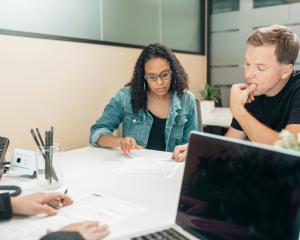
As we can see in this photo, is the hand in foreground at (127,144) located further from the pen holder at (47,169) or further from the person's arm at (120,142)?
the pen holder at (47,169)

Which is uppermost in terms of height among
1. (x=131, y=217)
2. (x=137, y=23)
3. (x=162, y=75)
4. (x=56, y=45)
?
(x=137, y=23)

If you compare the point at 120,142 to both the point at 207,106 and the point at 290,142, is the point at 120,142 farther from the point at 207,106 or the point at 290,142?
the point at 207,106

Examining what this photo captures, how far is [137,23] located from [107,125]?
1582 mm

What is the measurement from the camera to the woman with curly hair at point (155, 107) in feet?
6.61

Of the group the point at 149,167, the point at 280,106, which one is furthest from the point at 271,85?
the point at 149,167

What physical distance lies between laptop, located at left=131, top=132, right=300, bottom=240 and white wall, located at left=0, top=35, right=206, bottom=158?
1755mm

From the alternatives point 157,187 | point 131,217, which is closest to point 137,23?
point 157,187

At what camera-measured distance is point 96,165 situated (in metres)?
1.53

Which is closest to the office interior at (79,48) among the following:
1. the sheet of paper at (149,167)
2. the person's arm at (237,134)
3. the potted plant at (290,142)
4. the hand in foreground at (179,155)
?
the sheet of paper at (149,167)

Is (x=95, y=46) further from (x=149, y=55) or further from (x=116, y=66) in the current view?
(x=149, y=55)

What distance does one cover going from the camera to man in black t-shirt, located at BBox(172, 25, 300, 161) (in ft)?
4.78

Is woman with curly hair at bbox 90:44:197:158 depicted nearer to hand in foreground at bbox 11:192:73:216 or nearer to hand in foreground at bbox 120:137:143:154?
hand in foreground at bbox 120:137:143:154

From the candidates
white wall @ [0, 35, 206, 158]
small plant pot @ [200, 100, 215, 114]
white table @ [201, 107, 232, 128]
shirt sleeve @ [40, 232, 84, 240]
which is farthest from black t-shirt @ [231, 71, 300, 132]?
small plant pot @ [200, 100, 215, 114]

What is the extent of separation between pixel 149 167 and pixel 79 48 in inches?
59.3
